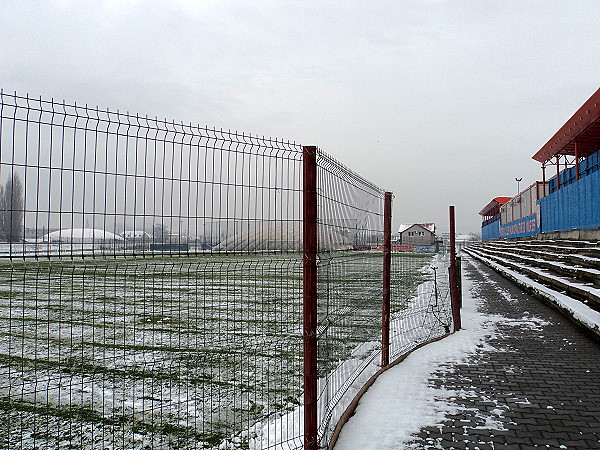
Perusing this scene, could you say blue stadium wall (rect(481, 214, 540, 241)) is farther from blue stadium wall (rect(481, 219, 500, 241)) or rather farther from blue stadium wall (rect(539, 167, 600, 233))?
blue stadium wall (rect(539, 167, 600, 233))

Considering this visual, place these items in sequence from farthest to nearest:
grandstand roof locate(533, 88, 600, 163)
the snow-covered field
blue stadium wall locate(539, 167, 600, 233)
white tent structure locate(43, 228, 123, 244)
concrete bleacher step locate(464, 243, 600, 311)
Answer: grandstand roof locate(533, 88, 600, 163) → blue stadium wall locate(539, 167, 600, 233) → concrete bleacher step locate(464, 243, 600, 311) → the snow-covered field → white tent structure locate(43, 228, 123, 244)


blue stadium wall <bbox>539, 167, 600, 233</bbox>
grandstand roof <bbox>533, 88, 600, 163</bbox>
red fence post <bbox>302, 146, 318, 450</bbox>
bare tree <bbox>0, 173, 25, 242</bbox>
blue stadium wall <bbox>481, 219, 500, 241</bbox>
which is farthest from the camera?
blue stadium wall <bbox>481, 219, 500, 241</bbox>

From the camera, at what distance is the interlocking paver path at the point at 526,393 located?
363 cm

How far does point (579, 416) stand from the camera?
159 inches

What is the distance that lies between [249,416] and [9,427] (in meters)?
2.19

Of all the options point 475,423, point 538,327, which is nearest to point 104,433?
point 475,423

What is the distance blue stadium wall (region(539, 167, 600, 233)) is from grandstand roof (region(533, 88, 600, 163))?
84.2 inches

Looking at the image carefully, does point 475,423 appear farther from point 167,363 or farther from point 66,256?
point 167,363

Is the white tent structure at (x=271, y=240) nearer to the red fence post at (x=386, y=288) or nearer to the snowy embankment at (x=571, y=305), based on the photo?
the red fence post at (x=386, y=288)

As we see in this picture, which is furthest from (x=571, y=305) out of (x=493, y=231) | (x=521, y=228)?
(x=493, y=231)

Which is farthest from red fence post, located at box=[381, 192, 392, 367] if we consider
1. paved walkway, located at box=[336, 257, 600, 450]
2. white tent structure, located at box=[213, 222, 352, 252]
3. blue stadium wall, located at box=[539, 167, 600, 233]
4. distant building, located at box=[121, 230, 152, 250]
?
blue stadium wall, located at box=[539, 167, 600, 233]

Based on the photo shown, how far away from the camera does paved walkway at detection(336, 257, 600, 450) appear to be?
363 centimetres

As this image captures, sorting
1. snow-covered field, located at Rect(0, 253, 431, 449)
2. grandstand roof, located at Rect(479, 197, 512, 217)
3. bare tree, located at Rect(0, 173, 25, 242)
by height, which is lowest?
snow-covered field, located at Rect(0, 253, 431, 449)

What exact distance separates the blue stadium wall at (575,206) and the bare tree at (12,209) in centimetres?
1693
